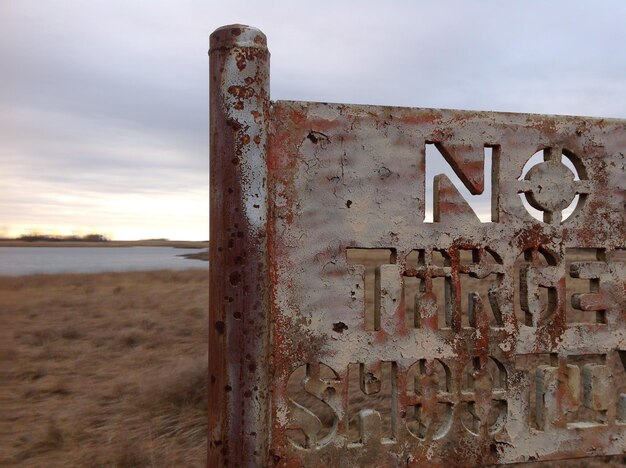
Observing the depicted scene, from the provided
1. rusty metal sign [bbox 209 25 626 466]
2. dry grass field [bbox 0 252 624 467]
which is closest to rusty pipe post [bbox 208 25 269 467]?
rusty metal sign [bbox 209 25 626 466]

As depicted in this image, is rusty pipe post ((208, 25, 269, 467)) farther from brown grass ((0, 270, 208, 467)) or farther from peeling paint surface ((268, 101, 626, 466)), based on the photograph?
brown grass ((0, 270, 208, 467))

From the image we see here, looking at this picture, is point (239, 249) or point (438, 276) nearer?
point (239, 249)

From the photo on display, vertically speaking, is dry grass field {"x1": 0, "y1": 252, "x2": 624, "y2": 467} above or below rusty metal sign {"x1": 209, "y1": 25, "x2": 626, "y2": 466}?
below

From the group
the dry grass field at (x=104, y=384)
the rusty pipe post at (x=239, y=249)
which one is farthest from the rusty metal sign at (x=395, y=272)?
the dry grass field at (x=104, y=384)

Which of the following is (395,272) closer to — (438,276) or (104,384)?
(438,276)

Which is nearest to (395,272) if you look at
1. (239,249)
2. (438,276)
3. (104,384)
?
(438,276)

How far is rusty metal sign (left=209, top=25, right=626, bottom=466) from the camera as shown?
2160mm

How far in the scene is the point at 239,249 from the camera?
2.14m

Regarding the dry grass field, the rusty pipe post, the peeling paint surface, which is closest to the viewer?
the rusty pipe post

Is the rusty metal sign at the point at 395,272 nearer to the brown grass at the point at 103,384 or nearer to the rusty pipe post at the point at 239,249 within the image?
the rusty pipe post at the point at 239,249

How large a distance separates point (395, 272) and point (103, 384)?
586cm

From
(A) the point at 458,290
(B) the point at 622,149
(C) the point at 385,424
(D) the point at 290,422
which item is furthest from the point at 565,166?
(C) the point at 385,424

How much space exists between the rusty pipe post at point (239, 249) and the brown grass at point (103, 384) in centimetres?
274

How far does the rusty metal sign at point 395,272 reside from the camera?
7.09 feet
